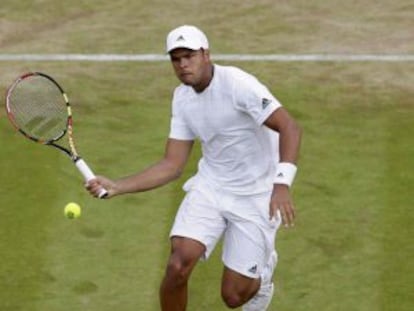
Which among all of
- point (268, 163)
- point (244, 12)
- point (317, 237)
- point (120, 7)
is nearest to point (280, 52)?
point (244, 12)

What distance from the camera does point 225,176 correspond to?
1079 cm

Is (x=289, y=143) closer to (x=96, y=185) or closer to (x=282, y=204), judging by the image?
(x=282, y=204)

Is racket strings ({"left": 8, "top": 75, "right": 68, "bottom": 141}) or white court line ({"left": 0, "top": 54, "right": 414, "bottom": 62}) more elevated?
racket strings ({"left": 8, "top": 75, "right": 68, "bottom": 141})

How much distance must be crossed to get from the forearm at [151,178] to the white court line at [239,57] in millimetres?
4694

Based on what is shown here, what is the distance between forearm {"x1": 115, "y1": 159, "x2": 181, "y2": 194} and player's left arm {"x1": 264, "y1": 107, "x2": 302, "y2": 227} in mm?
850

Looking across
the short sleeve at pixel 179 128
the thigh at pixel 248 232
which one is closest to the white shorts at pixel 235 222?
the thigh at pixel 248 232

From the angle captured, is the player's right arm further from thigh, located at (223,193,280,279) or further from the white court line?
the white court line

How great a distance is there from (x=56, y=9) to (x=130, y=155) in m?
3.54

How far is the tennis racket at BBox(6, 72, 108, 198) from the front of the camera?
10953 mm

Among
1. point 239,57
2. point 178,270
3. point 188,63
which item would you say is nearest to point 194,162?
point 239,57

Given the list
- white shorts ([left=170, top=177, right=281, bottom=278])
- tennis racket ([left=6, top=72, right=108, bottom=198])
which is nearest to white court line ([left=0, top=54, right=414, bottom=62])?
tennis racket ([left=6, top=72, right=108, bottom=198])

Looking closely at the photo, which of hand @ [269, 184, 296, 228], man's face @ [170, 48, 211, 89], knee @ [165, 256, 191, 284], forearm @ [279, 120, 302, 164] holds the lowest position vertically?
knee @ [165, 256, 191, 284]

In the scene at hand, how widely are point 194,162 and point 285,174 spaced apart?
3469 mm

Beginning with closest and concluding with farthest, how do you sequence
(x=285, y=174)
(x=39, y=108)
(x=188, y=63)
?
(x=285, y=174)
(x=188, y=63)
(x=39, y=108)
